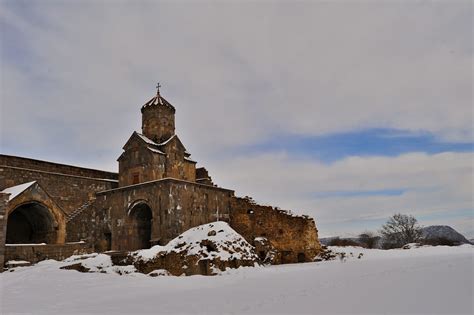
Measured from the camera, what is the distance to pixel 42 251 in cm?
1648

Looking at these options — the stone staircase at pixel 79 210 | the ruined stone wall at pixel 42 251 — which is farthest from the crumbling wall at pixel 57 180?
the ruined stone wall at pixel 42 251

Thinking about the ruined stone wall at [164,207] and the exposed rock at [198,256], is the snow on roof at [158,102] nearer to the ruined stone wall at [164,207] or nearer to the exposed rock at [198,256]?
the ruined stone wall at [164,207]

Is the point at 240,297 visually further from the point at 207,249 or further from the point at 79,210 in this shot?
the point at 79,210

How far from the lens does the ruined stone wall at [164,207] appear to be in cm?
2083

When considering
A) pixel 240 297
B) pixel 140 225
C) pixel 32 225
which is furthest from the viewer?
pixel 140 225

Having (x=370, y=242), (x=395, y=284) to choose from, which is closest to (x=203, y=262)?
(x=395, y=284)

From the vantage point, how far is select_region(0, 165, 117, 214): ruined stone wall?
75.0ft

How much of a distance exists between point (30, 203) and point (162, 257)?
8191mm

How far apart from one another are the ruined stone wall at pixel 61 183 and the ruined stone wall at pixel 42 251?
25.1 feet

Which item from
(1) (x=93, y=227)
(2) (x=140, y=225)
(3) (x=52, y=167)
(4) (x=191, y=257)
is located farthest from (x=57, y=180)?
(4) (x=191, y=257)

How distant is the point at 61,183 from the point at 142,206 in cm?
719

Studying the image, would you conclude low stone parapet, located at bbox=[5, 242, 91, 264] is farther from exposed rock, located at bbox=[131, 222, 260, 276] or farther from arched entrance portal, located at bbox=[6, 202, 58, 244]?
exposed rock, located at bbox=[131, 222, 260, 276]

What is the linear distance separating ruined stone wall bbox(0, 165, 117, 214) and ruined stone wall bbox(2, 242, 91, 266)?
7639 millimetres

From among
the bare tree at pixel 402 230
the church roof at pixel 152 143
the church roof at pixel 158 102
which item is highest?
the church roof at pixel 158 102
